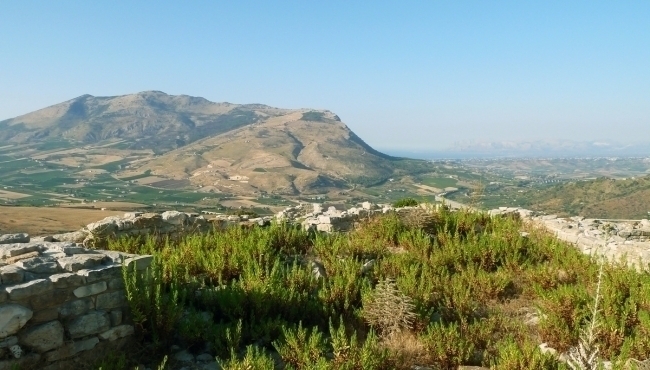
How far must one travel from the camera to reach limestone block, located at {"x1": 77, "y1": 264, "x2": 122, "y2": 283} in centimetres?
507

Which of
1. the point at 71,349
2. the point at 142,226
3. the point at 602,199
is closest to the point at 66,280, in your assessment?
the point at 71,349

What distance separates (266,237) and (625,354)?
5.92 metres

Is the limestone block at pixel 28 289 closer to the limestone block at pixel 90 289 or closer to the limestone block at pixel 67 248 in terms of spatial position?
the limestone block at pixel 90 289

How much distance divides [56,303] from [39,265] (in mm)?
505

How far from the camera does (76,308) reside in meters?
4.96

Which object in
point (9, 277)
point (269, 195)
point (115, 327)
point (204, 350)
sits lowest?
point (269, 195)

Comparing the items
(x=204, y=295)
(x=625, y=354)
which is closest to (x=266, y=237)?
(x=204, y=295)

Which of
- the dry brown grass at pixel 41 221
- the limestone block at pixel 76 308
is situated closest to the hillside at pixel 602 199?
the dry brown grass at pixel 41 221

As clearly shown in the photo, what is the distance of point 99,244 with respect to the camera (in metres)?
8.94

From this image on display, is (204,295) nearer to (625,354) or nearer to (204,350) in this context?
(204,350)

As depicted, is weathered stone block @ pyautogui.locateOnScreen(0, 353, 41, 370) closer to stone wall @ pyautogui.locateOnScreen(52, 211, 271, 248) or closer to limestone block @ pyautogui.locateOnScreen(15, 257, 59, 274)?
limestone block @ pyautogui.locateOnScreen(15, 257, 59, 274)

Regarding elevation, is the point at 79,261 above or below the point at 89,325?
above

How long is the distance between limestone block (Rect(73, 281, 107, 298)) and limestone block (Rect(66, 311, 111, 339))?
0.23 meters

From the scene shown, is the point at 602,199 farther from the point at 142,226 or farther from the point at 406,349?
the point at 406,349
